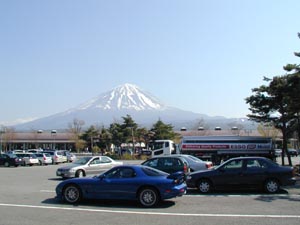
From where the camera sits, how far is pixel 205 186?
16422mm

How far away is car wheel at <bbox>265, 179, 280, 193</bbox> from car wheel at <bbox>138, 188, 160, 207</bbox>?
5344 millimetres

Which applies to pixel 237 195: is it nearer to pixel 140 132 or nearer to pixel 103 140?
pixel 140 132

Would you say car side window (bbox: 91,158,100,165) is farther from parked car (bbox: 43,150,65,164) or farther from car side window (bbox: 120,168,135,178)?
parked car (bbox: 43,150,65,164)

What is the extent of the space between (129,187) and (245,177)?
17.7 ft

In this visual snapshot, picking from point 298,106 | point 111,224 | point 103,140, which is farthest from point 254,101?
point 103,140

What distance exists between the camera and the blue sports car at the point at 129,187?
12.8 meters

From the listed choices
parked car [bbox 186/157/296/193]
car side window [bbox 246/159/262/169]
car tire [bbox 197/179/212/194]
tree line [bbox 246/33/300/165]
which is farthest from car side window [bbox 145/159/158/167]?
tree line [bbox 246/33/300/165]

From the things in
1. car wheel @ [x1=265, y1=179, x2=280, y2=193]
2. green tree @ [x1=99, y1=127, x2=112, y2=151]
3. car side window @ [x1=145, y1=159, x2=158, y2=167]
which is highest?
green tree @ [x1=99, y1=127, x2=112, y2=151]

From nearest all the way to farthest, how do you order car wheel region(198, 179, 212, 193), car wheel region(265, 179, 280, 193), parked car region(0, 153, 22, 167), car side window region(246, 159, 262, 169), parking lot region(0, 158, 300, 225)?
parking lot region(0, 158, 300, 225) < car wheel region(265, 179, 280, 193) < car side window region(246, 159, 262, 169) < car wheel region(198, 179, 212, 193) < parked car region(0, 153, 22, 167)

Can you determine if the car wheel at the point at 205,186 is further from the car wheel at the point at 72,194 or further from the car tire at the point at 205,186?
the car wheel at the point at 72,194

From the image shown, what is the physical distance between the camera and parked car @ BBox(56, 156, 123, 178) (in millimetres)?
23797

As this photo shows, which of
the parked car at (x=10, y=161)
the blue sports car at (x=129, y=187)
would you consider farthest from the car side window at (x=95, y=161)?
the parked car at (x=10, y=161)

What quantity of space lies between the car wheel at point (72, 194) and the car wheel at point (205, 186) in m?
5.19

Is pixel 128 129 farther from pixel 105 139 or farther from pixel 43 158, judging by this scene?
pixel 43 158
